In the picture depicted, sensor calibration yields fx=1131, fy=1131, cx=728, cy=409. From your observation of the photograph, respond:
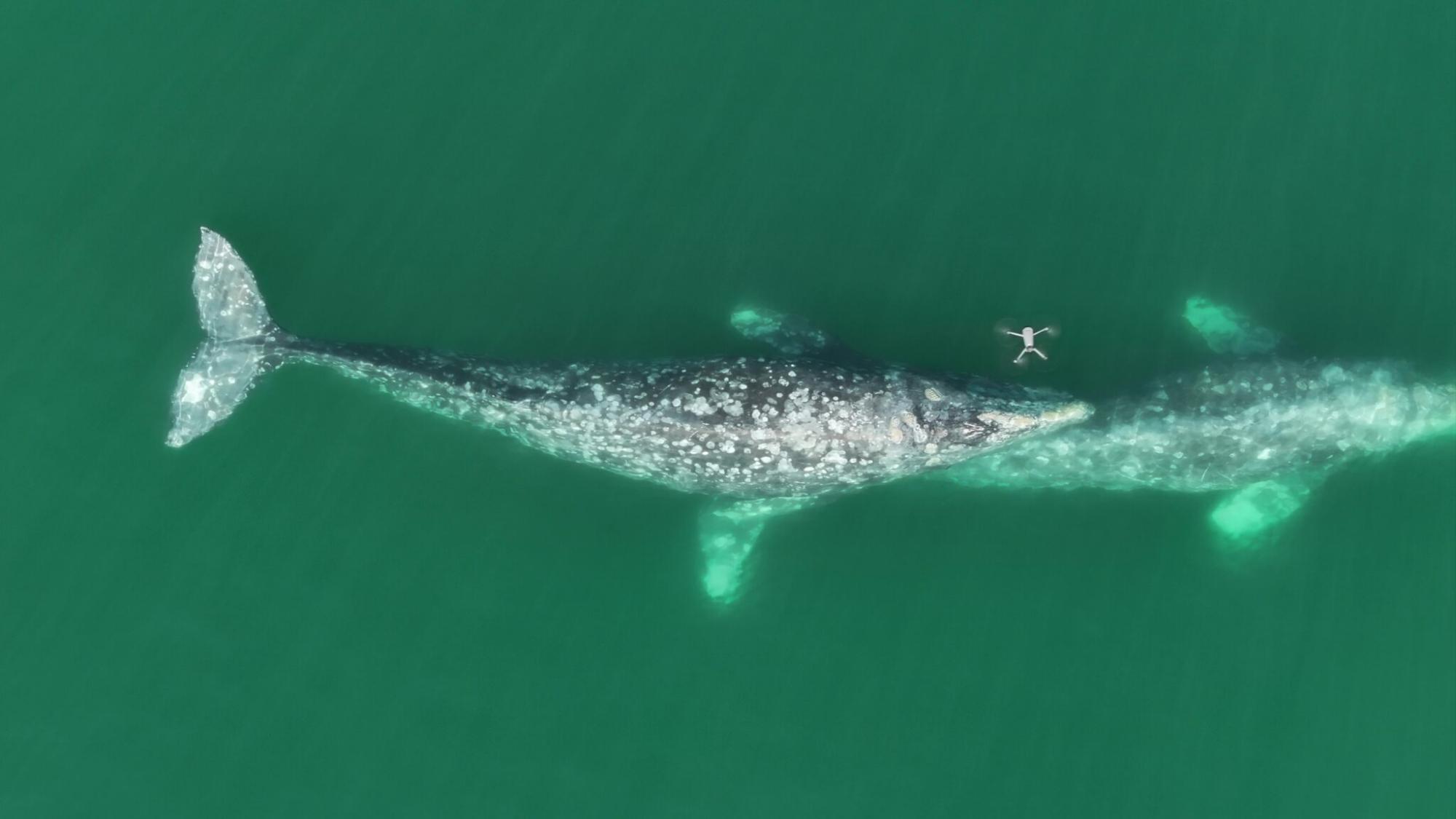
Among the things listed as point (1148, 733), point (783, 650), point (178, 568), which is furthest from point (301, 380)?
point (1148, 733)

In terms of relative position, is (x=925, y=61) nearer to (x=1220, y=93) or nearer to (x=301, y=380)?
(x=1220, y=93)

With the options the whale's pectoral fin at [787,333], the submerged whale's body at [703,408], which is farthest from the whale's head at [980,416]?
the whale's pectoral fin at [787,333]

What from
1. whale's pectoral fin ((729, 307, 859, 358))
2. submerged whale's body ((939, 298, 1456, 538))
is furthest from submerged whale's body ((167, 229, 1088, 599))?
submerged whale's body ((939, 298, 1456, 538))

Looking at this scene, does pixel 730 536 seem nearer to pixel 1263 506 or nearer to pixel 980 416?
pixel 980 416

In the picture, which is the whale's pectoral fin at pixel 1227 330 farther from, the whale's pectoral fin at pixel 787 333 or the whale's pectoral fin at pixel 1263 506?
the whale's pectoral fin at pixel 787 333

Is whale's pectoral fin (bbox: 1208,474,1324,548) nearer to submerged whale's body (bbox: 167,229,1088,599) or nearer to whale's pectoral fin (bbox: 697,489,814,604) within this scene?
submerged whale's body (bbox: 167,229,1088,599)
